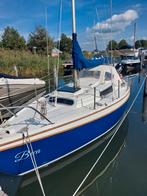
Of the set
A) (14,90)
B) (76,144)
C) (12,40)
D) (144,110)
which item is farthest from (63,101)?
(12,40)

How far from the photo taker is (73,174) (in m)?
6.72

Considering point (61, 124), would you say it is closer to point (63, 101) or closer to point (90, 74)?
point (63, 101)

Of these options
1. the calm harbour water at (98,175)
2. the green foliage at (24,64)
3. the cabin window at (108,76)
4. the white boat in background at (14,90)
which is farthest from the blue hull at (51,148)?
the green foliage at (24,64)

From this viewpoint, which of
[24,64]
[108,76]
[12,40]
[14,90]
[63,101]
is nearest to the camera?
[63,101]

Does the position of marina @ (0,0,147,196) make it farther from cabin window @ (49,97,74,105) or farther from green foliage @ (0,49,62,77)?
green foliage @ (0,49,62,77)

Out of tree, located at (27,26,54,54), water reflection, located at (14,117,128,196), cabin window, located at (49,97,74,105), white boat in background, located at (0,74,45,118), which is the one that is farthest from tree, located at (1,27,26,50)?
water reflection, located at (14,117,128,196)

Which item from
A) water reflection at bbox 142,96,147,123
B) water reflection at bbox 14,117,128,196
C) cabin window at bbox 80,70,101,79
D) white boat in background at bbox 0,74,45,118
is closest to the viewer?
water reflection at bbox 14,117,128,196

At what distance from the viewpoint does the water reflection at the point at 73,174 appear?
20.0 feet

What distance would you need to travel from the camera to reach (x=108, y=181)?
21.2 ft

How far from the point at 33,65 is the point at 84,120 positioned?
2013 centimetres

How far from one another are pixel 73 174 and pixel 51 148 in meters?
1.17

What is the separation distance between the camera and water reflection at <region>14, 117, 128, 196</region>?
6086mm

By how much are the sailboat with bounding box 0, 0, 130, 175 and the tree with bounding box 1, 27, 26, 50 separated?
1325 inches

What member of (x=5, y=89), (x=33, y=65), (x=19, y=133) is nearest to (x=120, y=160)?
(x=19, y=133)
